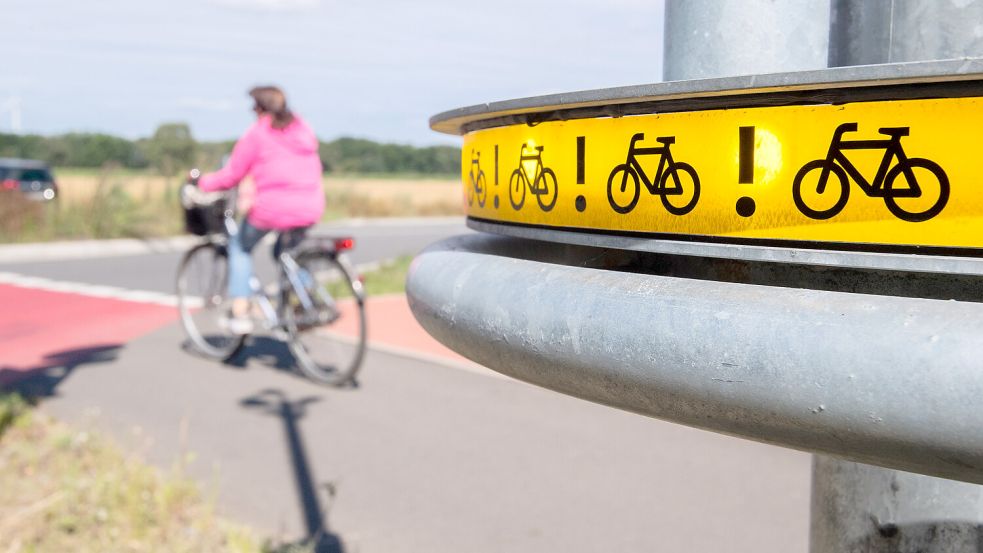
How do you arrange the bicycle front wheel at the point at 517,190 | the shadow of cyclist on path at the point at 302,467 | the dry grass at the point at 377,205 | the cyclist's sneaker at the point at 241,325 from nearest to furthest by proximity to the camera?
the bicycle front wheel at the point at 517,190
the shadow of cyclist on path at the point at 302,467
the cyclist's sneaker at the point at 241,325
the dry grass at the point at 377,205

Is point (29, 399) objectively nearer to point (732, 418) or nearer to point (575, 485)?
point (575, 485)

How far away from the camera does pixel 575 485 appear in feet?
15.5

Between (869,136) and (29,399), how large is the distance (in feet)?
20.0

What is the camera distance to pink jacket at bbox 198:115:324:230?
6531mm

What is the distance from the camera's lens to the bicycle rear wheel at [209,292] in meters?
7.33

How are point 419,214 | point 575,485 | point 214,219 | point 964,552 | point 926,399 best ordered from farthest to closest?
point 419,214 < point 214,219 < point 575,485 < point 964,552 < point 926,399

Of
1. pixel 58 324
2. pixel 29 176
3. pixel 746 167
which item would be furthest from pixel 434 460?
pixel 29 176

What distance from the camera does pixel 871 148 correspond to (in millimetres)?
1007

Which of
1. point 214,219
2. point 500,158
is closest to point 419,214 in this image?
point 214,219

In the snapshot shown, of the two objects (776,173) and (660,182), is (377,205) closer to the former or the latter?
(660,182)

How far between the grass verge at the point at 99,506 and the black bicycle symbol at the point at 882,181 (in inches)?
124

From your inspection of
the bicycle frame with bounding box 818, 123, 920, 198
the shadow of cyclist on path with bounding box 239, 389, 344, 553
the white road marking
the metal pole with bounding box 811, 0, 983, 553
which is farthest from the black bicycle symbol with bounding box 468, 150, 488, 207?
the white road marking

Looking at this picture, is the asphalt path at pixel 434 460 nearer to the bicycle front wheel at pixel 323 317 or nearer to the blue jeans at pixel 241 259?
the bicycle front wheel at pixel 323 317

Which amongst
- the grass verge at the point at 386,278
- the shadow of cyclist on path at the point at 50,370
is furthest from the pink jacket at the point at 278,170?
the grass verge at the point at 386,278
